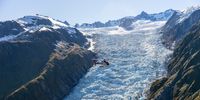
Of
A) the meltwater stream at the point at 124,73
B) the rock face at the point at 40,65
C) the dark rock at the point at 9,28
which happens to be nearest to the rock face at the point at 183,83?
the meltwater stream at the point at 124,73

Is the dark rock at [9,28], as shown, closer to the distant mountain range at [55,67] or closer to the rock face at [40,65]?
the distant mountain range at [55,67]

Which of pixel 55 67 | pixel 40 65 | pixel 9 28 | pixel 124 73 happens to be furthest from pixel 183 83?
pixel 9 28

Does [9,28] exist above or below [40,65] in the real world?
above

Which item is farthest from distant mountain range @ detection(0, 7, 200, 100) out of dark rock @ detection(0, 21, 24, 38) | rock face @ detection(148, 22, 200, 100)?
dark rock @ detection(0, 21, 24, 38)

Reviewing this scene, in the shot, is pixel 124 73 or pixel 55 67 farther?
pixel 124 73

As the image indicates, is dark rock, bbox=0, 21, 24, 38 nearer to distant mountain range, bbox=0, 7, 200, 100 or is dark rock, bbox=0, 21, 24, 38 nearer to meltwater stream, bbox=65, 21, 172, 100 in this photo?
distant mountain range, bbox=0, 7, 200, 100

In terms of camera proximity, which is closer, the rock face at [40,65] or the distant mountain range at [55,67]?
the distant mountain range at [55,67]

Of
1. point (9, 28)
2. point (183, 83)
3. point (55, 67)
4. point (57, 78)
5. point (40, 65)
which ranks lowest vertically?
point (57, 78)

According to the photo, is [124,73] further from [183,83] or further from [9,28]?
[9,28]
